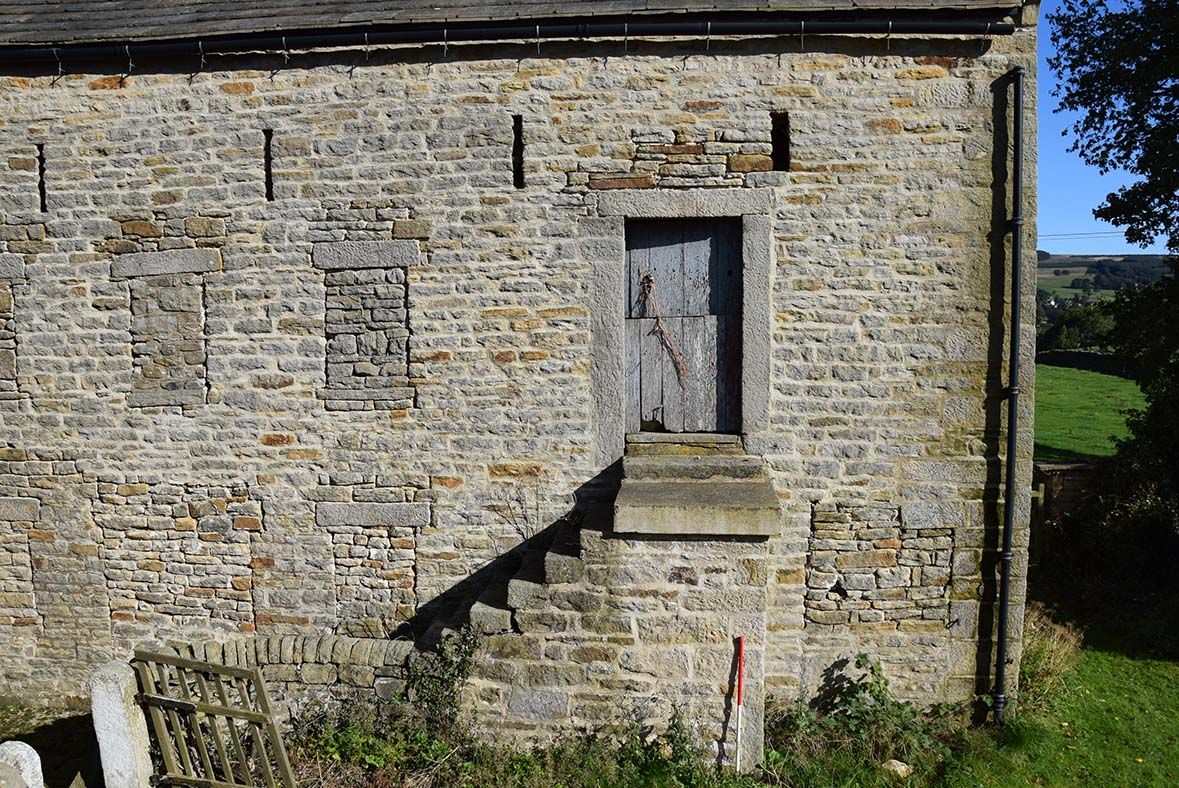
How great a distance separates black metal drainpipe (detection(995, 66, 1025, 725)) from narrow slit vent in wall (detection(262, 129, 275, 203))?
5875 mm

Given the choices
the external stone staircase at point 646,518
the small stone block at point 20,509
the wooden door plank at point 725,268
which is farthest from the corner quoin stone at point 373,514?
the wooden door plank at point 725,268

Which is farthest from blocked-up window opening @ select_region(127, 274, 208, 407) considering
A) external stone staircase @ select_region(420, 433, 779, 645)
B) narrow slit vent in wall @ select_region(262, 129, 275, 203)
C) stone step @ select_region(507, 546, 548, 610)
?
stone step @ select_region(507, 546, 548, 610)

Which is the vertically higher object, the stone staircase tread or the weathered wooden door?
the weathered wooden door

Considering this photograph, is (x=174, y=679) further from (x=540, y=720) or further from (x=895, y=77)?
(x=895, y=77)

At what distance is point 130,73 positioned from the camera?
593cm

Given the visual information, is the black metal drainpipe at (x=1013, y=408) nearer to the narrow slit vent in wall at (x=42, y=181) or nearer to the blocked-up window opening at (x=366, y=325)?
the blocked-up window opening at (x=366, y=325)

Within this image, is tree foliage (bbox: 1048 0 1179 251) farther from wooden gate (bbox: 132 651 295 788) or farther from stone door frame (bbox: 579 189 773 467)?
wooden gate (bbox: 132 651 295 788)

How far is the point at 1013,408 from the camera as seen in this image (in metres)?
5.33

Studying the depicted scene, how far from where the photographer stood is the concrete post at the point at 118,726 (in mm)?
4500

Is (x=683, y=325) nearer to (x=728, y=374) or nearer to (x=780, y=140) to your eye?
(x=728, y=374)

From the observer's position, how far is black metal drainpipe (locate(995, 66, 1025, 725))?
5.25 meters

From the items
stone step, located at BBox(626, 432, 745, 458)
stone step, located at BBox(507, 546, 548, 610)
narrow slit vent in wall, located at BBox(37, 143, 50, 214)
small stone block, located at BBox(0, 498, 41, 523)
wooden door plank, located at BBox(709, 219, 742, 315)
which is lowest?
stone step, located at BBox(507, 546, 548, 610)

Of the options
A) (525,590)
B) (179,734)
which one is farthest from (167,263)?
(525,590)

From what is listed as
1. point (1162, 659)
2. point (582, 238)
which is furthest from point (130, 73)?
point (1162, 659)
